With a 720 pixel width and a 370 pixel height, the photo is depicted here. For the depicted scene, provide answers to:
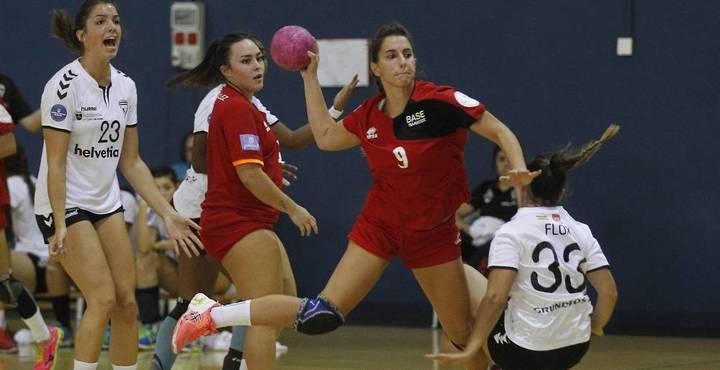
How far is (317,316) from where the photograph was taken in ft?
17.8

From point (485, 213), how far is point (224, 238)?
3.86m

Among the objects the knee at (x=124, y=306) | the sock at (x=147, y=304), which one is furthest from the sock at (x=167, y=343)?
the sock at (x=147, y=304)

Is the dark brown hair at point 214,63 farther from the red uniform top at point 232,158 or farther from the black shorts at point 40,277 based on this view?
the black shorts at point 40,277

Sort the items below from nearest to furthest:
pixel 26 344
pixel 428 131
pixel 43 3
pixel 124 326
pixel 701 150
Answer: pixel 428 131, pixel 124 326, pixel 26 344, pixel 701 150, pixel 43 3

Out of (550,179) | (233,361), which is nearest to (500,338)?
(550,179)

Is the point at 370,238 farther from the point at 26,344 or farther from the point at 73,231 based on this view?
the point at 26,344

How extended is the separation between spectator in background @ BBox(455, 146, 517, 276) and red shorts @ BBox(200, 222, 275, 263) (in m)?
3.46

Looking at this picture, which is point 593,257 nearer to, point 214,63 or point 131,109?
point 214,63

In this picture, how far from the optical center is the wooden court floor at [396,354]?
25.4 ft

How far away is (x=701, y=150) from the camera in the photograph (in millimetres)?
9398

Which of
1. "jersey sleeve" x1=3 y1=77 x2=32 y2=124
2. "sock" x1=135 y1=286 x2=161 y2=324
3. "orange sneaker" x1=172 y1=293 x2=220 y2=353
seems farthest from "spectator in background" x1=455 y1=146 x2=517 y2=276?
"orange sneaker" x1=172 y1=293 x2=220 y2=353

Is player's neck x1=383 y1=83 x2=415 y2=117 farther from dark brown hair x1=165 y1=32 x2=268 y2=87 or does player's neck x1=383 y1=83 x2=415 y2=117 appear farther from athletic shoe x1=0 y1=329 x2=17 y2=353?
athletic shoe x1=0 y1=329 x2=17 y2=353

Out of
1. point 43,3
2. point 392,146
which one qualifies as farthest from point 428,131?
point 43,3

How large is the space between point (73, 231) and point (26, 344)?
11.1ft
